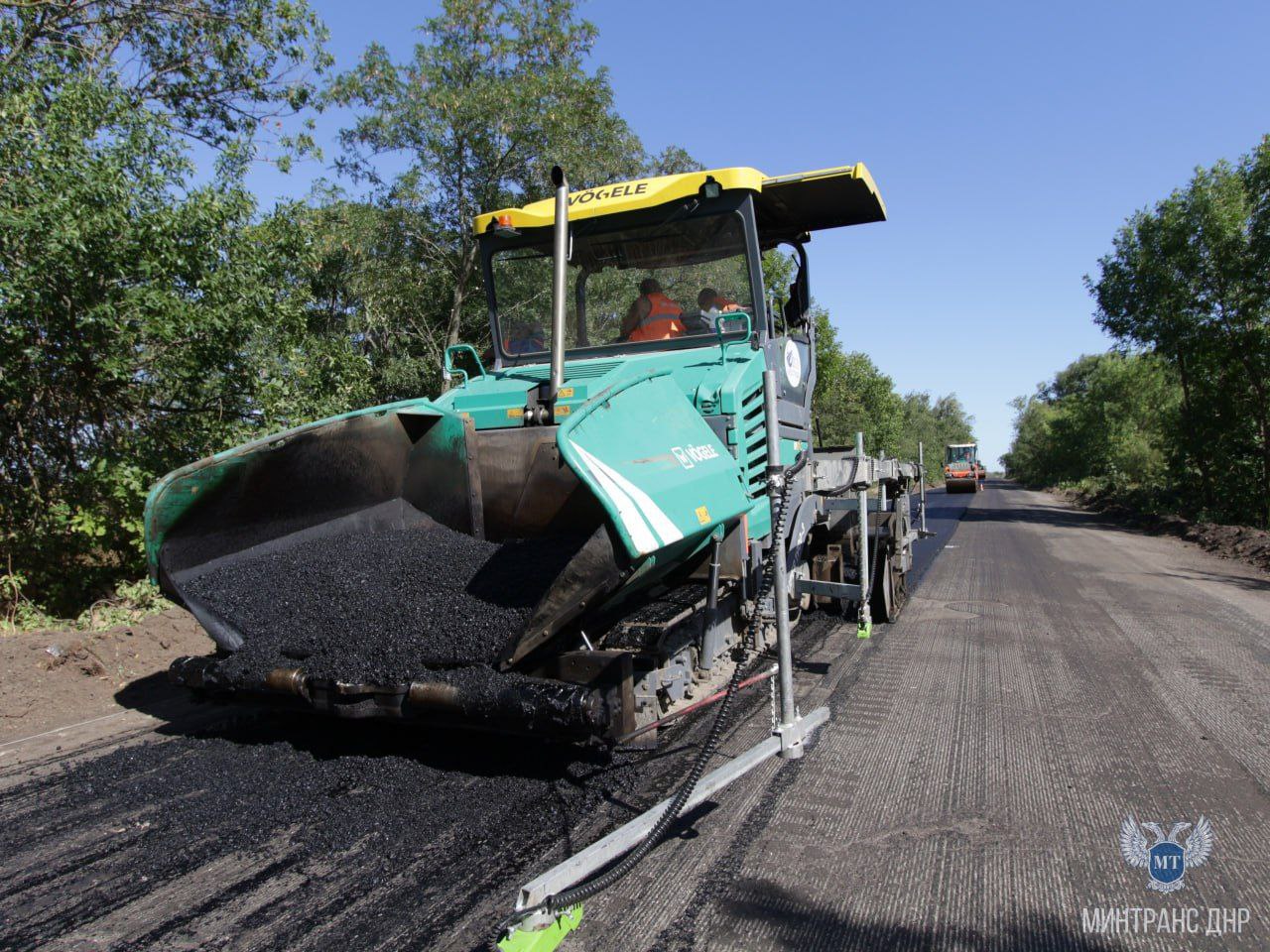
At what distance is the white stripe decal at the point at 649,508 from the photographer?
292 centimetres

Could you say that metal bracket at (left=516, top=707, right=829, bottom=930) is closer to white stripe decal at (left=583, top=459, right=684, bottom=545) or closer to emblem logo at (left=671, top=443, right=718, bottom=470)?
white stripe decal at (left=583, top=459, right=684, bottom=545)

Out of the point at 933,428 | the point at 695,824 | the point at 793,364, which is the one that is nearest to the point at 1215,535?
the point at 793,364

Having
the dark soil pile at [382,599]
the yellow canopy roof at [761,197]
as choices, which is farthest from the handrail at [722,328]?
the dark soil pile at [382,599]

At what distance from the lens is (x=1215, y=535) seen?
1404 centimetres

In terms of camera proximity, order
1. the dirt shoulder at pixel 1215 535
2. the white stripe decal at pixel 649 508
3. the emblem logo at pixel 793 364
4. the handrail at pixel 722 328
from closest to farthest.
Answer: the white stripe decal at pixel 649 508 < the handrail at pixel 722 328 < the emblem logo at pixel 793 364 < the dirt shoulder at pixel 1215 535

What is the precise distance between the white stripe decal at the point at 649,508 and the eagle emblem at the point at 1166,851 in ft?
6.68

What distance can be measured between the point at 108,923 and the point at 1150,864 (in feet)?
11.7

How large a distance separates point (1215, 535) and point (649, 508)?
15.1 m

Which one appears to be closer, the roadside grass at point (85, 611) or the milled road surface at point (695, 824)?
the milled road surface at point (695, 824)

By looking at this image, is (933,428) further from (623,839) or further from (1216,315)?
(623,839)

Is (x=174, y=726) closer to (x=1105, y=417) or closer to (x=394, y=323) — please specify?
(x=394, y=323)

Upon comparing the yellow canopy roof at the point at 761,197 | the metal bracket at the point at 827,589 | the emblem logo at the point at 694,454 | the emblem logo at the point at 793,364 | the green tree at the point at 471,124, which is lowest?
the metal bracket at the point at 827,589

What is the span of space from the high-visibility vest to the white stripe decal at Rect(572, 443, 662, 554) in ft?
7.46

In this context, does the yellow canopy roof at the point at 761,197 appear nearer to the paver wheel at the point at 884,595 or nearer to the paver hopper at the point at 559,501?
the paver hopper at the point at 559,501
